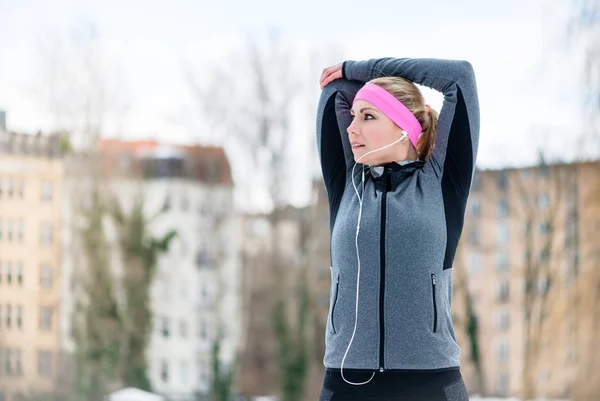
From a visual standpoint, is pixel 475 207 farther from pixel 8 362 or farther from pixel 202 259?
pixel 8 362

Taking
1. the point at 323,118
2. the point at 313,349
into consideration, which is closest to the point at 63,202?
the point at 313,349

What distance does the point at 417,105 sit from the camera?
4.41 ft

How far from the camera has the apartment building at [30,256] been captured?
13266 mm

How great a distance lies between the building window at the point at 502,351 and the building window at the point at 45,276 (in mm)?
7128

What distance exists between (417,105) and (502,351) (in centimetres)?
1132

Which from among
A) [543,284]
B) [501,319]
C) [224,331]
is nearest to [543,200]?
[543,284]

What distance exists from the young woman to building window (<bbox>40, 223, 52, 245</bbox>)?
12907mm

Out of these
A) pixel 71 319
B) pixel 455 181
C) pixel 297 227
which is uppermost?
pixel 455 181

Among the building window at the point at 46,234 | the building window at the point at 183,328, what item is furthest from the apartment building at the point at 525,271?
the building window at the point at 46,234

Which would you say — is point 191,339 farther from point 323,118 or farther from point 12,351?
point 323,118

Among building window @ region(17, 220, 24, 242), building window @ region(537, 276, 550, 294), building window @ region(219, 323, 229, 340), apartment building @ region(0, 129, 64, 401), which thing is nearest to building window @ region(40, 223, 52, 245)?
apartment building @ region(0, 129, 64, 401)

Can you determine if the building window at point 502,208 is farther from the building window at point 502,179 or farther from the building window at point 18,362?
the building window at point 18,362

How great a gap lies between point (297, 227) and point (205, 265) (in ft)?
5.48

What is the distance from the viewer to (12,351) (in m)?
13.3
